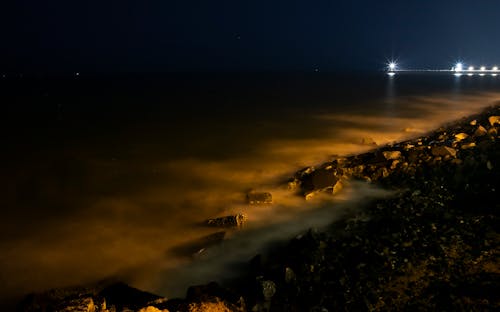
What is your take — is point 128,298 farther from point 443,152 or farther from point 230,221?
point 443,152

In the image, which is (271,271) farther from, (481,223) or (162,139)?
(162,139)

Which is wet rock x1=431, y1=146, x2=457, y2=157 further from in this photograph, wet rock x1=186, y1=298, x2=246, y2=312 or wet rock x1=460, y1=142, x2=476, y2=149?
wet rock x1=186, y1=298, x2=246, y2=312

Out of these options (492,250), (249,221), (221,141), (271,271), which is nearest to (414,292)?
(492,250)

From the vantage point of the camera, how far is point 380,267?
18.3 feet

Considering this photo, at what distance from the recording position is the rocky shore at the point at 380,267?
4867mm

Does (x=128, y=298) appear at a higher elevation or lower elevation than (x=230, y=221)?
lower

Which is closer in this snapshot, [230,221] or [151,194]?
[230,221]

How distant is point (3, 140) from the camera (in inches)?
898

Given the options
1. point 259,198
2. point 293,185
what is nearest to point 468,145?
point 293,185

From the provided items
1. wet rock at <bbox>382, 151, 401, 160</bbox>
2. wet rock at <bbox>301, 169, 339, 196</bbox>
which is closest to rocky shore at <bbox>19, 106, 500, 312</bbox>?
wet rock at <bbox>301, 169, 339, 196</bbox>

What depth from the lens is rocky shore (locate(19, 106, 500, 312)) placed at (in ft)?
16.0

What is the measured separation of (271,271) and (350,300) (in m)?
1.29

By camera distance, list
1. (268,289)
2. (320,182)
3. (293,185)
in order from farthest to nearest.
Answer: (293,185) < (320,182) < (268,289)

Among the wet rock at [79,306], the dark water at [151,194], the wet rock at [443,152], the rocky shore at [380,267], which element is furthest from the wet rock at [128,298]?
the wet rock at [443,152]
